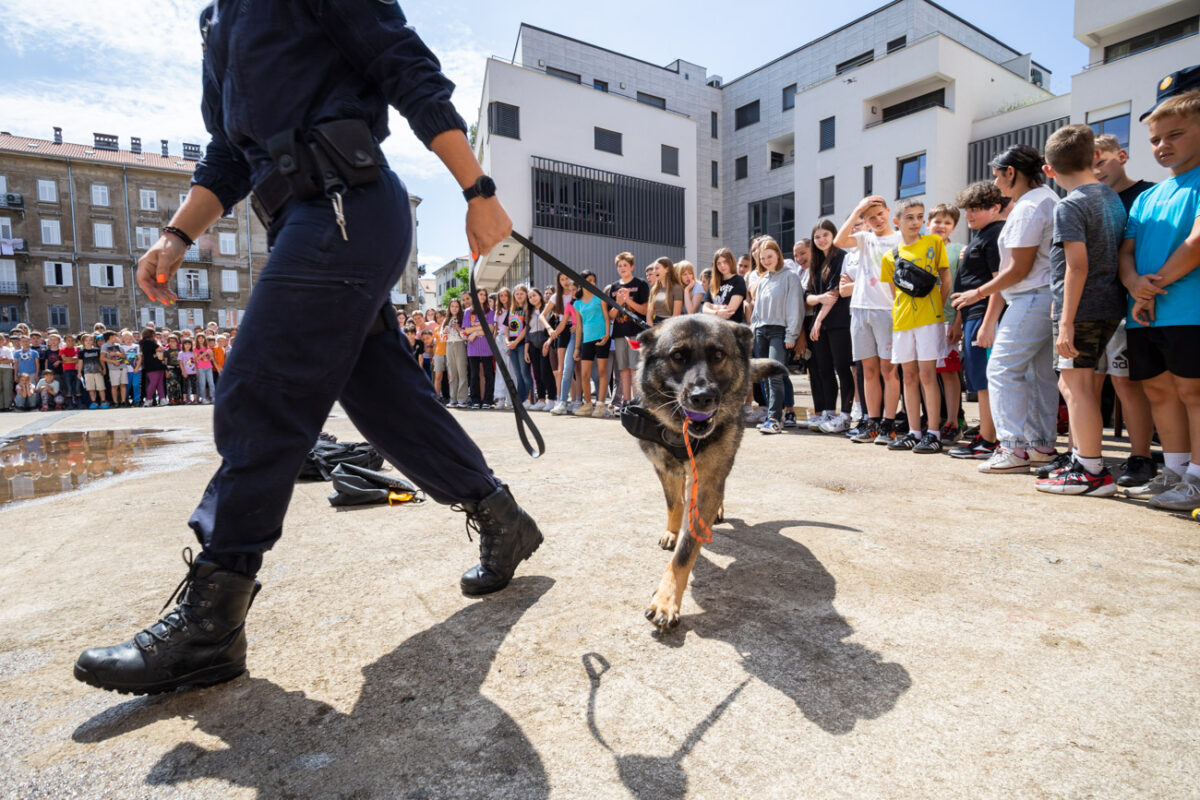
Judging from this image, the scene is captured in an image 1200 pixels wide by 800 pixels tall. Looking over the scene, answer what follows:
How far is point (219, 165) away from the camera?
203 cm

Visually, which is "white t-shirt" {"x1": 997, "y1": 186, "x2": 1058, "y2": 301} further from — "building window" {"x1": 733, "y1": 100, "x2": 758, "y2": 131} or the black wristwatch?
"building window" {"x1": 733, "y1": 100, "x2": 758, "y2": 131}

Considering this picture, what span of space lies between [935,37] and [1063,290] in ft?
80.6

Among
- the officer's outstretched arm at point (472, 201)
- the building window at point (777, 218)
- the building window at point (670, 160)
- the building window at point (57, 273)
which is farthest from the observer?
the building window at point (57, 273)

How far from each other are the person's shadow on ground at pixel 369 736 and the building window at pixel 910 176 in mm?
26537

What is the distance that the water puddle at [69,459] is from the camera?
444cm

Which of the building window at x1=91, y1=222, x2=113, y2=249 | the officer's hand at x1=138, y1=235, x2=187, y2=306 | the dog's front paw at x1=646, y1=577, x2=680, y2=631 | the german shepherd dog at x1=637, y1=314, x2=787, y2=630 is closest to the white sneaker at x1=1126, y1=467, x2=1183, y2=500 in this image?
the german shepherd dog at x1=637, y1=314, x2=787, y2=630

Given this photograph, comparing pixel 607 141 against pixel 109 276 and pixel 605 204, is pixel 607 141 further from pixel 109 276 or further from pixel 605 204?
pixel 109 276

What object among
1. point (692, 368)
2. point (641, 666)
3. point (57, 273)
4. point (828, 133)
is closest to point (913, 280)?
point (692, 368)

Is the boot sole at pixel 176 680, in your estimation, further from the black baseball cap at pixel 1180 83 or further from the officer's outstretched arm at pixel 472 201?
the black baseball cap at pixel 1180 83

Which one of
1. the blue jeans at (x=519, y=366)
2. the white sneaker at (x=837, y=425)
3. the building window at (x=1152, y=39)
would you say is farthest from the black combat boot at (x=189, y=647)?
the building window at (x=1152, y=39)

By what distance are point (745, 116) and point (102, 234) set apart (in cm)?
5109

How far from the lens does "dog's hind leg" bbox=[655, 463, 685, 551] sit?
2.77 metres

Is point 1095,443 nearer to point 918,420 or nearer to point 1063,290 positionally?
point 1063,290

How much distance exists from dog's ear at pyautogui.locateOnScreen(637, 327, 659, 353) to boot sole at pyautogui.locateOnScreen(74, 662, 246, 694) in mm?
2134
